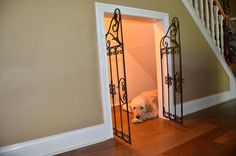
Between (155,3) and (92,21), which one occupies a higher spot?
(155,3)

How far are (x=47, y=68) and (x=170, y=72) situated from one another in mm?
1640

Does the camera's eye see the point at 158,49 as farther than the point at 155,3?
Yes

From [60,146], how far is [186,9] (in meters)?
Result: 2.57

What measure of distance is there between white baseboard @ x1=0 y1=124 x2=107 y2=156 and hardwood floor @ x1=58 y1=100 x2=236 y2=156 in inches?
2.5

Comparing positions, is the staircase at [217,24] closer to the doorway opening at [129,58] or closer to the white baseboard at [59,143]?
the doorway opening at [129,58]

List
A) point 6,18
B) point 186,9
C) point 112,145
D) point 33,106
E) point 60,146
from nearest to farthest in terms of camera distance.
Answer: point 6,18 → point 33,106 → point 60,146 → point 112,145 → point 186,9

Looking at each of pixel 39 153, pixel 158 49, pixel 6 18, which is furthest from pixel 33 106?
pixel 158 49

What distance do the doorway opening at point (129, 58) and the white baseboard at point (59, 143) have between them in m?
0.14

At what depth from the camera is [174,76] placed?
2438 millimetres

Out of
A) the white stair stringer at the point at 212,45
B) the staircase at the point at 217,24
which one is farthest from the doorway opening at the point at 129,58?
the staircase at the point at 217,24

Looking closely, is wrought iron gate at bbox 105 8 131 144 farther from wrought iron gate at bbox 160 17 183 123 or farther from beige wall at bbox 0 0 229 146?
wrought iron gate at bbox 160 17 183 123

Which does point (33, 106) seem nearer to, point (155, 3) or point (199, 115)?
point (155, 3)

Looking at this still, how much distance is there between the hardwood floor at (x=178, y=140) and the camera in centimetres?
157

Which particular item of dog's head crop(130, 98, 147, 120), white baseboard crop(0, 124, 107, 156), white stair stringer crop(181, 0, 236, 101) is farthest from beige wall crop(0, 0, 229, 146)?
white stair stringer crop(181, 0, 236, 101)
